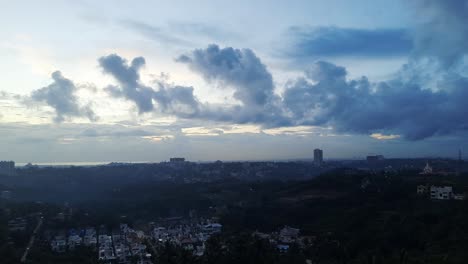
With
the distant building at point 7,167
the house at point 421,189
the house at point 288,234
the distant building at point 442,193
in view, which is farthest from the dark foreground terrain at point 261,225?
the distant building at point 7,167

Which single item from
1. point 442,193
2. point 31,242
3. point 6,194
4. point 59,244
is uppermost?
point 442,193

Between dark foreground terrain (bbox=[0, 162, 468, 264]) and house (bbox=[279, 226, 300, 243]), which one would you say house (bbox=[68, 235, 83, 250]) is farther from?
house (bbox=[279, 226, 300, 243])

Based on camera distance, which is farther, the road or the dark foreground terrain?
the road

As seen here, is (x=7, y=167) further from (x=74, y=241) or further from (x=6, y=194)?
(x=74, y=241)

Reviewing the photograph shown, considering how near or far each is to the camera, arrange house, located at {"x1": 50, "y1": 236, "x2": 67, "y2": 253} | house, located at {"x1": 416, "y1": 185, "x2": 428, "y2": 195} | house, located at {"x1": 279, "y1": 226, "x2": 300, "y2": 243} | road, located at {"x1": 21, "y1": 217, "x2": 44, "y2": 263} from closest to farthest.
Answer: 1. road, located at {"x1": 21, "y1": 217, "x2": 44, "y2": 263}
2. house, located at {"x1": 50, "y1": 236, "x2": 67, "y2": 253}
3. house, located at {"x1": 279, "y1": 226, "x2": 300, "y2": 243}
4. house, located at {"x1": 416, "y1": 185, "x2": 428, "y2": 195}

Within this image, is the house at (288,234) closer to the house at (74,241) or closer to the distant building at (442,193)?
the distant building at (442,193)

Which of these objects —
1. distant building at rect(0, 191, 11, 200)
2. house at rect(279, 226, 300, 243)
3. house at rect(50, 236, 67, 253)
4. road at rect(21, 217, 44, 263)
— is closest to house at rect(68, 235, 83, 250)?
house at rect(50, 236, 67, 253)

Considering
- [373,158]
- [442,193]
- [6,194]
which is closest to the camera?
[442,193]

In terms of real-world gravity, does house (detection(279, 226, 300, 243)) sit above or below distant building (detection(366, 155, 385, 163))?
below

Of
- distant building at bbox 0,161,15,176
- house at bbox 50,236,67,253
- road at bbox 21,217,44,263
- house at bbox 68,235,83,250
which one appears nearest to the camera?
road at bbox 21,217,44,263

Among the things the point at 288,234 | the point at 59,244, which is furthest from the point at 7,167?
the point at 288,234
